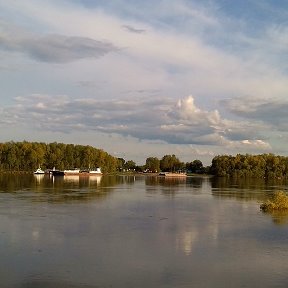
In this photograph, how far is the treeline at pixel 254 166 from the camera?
15550 cm

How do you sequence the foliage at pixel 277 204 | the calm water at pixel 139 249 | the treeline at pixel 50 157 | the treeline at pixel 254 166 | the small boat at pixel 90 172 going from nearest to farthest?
the calm water at pixel 139 249
the foliage at pixel 277 204
the treeline at pixel 50 157
the small boat at pixel 90 172
the treeline at pixel 254 166

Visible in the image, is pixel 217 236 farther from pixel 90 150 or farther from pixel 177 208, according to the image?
pixel 90 150

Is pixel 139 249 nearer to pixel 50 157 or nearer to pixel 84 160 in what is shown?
pixel 50 157

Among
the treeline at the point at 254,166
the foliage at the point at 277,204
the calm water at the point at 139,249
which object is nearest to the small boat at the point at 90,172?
the treeline at the point at 254,166

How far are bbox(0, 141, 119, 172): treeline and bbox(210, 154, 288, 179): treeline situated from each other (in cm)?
3843

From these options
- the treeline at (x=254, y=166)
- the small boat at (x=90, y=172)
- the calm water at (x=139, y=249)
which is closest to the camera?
the calm water at (x=139, y=249)

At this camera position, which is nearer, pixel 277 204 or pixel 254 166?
pixel 277 204

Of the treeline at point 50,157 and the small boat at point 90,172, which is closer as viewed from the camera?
the treeline at point 50,157

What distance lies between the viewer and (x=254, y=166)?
512 feet

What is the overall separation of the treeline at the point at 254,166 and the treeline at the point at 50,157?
38426mm

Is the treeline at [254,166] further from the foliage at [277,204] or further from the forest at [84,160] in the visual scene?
the foliage at [277,204]

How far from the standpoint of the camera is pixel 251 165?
15638 centimetres

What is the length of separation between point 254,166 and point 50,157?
66505 mm

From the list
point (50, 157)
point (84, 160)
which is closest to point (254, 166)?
point (84, 160)
